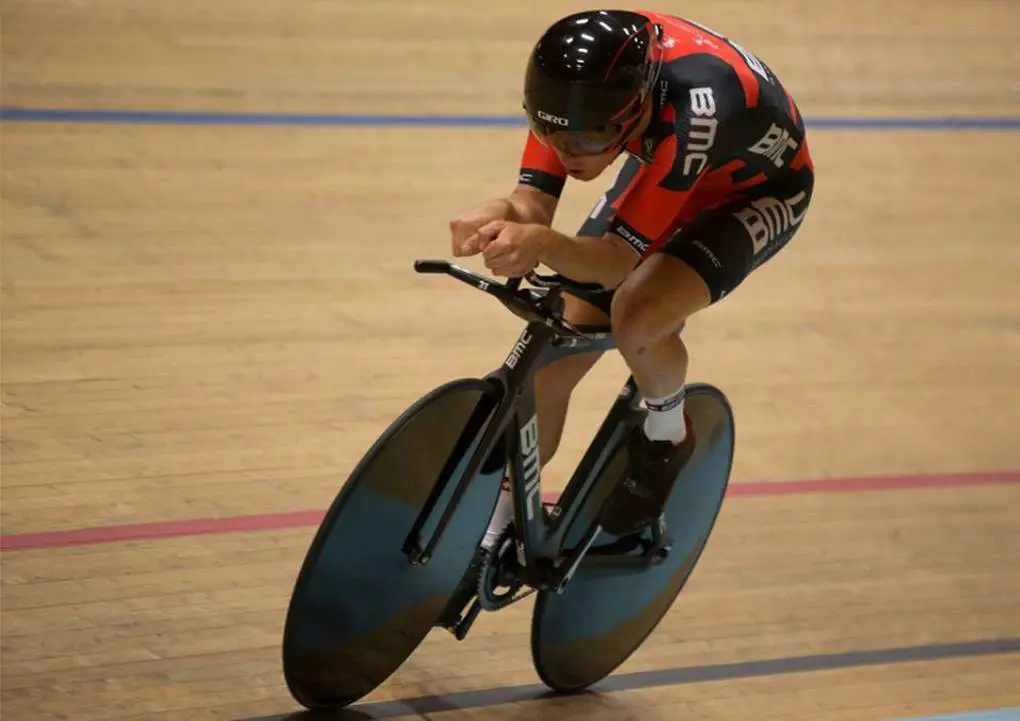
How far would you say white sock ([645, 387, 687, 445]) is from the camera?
2.68m

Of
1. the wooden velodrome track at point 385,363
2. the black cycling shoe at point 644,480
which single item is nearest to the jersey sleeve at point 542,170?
the black cycling shoe at point 644,480

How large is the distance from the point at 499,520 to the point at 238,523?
86 centimetres

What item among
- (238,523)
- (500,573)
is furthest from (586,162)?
(238,523)

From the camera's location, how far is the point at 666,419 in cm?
271

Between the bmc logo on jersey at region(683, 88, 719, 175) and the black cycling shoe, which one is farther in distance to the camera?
the black cycling shoe

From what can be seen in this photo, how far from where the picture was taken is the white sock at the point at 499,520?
2.68 metres

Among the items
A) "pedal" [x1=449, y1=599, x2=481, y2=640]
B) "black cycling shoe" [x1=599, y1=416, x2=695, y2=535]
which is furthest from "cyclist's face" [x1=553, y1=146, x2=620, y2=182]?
"pedal" [x1=449, y1=599, x2=481, y2=640]

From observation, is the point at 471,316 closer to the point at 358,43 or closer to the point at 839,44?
the point at 358,43

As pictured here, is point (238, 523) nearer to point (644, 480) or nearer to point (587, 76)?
point (644, 480)

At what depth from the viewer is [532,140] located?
2568 mm

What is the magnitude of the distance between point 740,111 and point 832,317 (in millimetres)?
2208

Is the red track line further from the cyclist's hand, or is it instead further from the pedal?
the cyclist's hand

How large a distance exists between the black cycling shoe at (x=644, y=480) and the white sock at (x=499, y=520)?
20cm

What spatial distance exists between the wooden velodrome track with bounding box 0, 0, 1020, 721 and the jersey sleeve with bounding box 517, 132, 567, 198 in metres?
1.03
